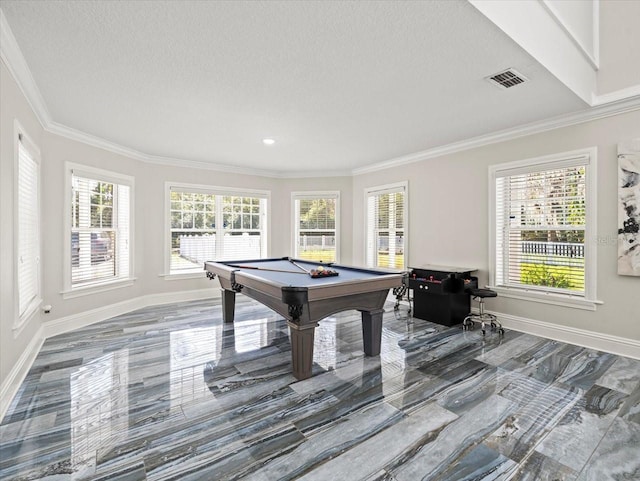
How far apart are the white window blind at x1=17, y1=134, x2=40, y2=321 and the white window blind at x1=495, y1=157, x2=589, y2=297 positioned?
205 inches

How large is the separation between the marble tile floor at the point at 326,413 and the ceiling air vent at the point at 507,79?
2.55m

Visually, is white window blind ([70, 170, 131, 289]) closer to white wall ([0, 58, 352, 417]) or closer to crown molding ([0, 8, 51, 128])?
white wall ([0, 58, 352, 417])

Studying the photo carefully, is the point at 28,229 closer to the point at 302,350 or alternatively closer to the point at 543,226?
the point at 302,350

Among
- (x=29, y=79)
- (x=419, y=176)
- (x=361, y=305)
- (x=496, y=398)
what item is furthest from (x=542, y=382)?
(x=29, y=79)

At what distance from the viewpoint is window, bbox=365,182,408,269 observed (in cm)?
571

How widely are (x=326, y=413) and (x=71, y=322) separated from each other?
147 inches

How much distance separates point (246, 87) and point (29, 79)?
181cm

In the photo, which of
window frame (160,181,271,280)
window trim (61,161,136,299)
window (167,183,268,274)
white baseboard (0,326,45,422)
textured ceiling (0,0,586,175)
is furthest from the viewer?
window (167,183,268,274)

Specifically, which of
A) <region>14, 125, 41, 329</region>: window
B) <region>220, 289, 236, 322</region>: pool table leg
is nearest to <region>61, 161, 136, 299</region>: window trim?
<region>14, 125, 41, 329</region>: window

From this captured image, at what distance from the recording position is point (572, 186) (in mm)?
3672

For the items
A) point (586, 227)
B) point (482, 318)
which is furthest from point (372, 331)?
point (586, 227)

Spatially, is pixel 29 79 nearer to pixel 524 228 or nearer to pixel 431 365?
pixel 431 365

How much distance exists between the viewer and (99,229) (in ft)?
15.3

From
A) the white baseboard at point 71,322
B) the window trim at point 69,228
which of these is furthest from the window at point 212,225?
the window trim at point 69,228
